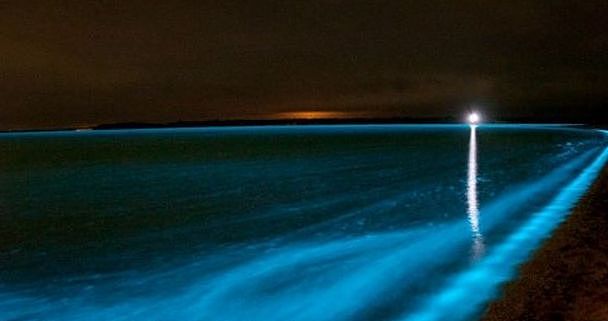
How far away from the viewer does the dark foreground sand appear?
7.79 m

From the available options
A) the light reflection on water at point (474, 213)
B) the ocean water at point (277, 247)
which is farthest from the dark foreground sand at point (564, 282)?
the light reflection on water at point (474, 213)

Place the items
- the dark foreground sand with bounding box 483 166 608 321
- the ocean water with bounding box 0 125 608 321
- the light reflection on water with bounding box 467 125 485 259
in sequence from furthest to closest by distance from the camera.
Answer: the light reflection on water with bounding box 467 125 485 259, the ocean water with bounding box 0 125 608 321, the dark foreground sand with bounding box 483 166 608 321

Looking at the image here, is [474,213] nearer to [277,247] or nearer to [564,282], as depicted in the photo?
[277,247]

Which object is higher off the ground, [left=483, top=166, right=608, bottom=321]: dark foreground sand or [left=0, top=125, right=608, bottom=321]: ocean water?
[left=483, top=166, right=608, bottom=321]: dark foreground sand

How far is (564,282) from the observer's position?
30.3 ft

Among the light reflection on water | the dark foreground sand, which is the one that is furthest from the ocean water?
the dark foreground sand

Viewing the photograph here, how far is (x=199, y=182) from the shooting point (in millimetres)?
33938

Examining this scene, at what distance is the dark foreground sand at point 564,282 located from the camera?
779 cm

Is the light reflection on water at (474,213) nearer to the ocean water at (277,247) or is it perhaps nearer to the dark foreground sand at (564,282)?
the ocean water at (277,247)

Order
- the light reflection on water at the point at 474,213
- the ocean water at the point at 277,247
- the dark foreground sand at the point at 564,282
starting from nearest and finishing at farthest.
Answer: the dark foreground sand at the point at 564,282, the ocean water at the point at 277,247, the light reflection on water at the point at 474,213

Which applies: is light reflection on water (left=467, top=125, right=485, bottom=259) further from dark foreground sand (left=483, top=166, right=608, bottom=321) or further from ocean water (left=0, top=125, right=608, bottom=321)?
dark foreground sand (left=483, top=166, right=608, bottom=321)

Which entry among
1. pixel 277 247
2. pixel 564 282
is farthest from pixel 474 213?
pixel 564 282

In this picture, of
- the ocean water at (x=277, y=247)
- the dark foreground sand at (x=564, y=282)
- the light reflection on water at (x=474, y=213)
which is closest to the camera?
the dark foreground sand at (x=564, y=282)

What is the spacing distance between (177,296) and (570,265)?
6.74 meters
